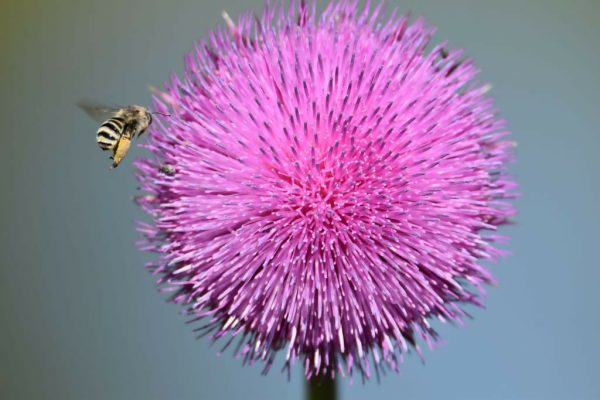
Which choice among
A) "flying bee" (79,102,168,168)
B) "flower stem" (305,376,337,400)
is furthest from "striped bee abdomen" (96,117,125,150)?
"flower stem" (305,376,337,400)

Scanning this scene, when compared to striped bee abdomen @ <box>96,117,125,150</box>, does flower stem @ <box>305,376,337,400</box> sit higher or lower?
lower

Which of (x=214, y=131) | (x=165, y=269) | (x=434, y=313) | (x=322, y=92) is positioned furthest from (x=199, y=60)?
(x=434, y=313)

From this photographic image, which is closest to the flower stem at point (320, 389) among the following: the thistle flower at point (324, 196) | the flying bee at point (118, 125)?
the thistle flower at point (324, 196)

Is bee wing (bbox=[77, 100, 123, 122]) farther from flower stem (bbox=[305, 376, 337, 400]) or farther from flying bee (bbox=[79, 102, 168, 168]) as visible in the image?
flower stem (bbox=[305, 376, 337, 400])

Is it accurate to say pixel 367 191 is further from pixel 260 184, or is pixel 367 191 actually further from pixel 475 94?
pixel 475 94

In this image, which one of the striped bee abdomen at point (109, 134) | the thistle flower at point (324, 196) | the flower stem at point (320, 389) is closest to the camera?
the thistle flower at point (324, 196)

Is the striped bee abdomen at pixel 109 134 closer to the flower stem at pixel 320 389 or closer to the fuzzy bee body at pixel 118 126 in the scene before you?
the fuzzy bee body at pixel 118 126

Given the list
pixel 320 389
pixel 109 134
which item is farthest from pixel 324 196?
pixel 109 134
